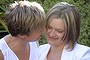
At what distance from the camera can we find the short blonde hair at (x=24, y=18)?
2627mm

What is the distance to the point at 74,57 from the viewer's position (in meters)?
2.59

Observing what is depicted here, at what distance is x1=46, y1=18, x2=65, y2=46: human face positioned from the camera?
101 inches

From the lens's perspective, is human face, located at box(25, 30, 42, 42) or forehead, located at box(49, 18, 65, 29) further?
human face, located at box(25, 30, 42, 42)

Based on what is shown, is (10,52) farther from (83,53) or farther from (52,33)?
(83,53)

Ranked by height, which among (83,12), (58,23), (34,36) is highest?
(58,23)

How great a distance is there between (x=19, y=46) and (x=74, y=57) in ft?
2.00

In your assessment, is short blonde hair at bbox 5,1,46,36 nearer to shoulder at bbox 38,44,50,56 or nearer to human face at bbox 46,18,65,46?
human face at bbox 46,18,65,46

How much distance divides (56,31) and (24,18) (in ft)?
1.04

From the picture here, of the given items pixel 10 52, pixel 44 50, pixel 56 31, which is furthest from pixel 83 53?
pixel 10 52

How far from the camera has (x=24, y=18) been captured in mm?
2623

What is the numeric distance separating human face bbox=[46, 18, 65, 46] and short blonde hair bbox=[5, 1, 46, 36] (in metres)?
0.11

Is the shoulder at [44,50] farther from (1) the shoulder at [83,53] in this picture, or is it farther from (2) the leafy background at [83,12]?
(2) the leafy background at [83,12]

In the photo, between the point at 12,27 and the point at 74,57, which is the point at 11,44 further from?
the point at 74,57

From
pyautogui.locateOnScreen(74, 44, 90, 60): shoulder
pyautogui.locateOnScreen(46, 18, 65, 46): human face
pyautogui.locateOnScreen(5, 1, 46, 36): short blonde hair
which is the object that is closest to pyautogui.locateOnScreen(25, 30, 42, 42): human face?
pyautogui.locateOnScreen(5, 1, 46, 36): short blonde hair
